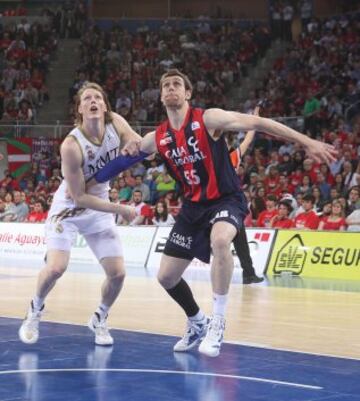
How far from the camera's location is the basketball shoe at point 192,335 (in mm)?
7527

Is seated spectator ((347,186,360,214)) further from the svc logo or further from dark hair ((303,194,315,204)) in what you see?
the svc logo

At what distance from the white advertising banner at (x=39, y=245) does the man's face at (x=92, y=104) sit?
1051 centimetres

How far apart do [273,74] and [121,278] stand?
68.2 feet

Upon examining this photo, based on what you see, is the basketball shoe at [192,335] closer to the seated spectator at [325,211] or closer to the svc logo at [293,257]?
the svc logo at [293,257]

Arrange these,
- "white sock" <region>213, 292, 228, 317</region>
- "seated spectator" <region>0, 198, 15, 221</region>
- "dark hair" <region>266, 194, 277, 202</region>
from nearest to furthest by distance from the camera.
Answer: "white sock" <region>213, 292, 228, 317</region> → "dark hair" <region>266, 194, 277, 202</region> → "seated spectator" <region>0, 198, 15, 221</region>

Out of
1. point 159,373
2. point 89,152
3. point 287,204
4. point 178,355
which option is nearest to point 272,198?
point 287,204

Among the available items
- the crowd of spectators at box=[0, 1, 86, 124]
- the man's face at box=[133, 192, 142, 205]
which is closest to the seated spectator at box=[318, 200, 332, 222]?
the man's face at box=[133, 192, 142, 205]

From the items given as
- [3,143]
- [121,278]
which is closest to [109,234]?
[121,278]

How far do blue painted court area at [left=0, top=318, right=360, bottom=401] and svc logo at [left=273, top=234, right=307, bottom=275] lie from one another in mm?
8168

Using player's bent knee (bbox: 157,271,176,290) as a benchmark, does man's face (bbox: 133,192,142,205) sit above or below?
above

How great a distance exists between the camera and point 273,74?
27.7 m

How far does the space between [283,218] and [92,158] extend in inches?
377

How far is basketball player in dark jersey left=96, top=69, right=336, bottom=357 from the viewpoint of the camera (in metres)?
6.95

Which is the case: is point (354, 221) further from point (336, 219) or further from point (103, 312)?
point (103, 312)
